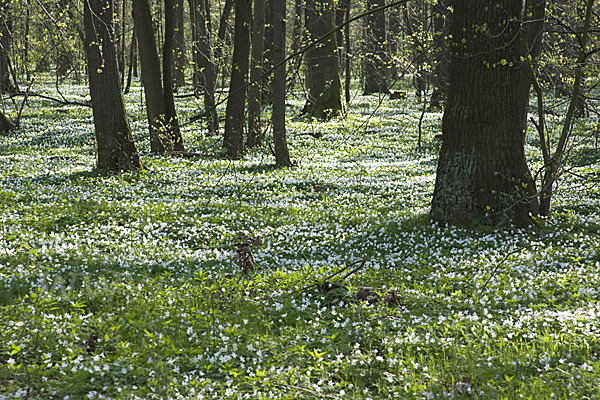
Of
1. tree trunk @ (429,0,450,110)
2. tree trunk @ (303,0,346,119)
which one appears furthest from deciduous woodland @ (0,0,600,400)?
tree trunk @ (303,0,346,119)

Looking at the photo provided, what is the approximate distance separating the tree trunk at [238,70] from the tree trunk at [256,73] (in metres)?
0.33

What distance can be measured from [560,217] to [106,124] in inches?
468

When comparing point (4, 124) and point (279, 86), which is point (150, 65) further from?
point (4, 124)

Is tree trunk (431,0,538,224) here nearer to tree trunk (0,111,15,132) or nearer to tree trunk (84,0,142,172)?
tree trunk (84,0,142,172)

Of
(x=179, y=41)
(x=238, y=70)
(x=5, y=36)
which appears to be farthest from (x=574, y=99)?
(x=179, y=41)

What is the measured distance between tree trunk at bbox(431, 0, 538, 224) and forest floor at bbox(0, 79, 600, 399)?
2.18ft

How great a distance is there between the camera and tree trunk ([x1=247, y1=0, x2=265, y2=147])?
1806 cm

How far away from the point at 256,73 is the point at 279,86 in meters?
3.48

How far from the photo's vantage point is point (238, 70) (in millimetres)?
18094

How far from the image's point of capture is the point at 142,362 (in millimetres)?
4965

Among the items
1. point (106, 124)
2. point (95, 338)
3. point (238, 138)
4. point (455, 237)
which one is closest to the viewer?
point (95, 338)

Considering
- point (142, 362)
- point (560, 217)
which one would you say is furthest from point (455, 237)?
point (142, 362)

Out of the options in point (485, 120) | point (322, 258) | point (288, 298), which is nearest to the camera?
point (288, 298)

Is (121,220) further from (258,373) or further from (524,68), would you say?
(524,68)
